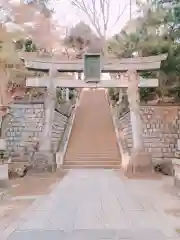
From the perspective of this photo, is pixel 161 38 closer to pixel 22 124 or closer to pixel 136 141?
pixel 136 141

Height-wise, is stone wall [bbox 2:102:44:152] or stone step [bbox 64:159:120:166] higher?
stone wall [bbox 2:102:44:152]

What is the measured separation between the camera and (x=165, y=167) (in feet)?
42.5

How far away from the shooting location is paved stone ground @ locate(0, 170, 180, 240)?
5.12 metres

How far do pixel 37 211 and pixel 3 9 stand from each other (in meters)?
14.0

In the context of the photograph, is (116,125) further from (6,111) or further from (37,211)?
(37,211)

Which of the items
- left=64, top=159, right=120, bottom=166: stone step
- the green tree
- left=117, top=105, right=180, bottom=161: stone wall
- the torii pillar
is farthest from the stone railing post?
the green tree

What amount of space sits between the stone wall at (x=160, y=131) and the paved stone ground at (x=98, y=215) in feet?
22.8

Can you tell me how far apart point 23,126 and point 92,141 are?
11.7ft

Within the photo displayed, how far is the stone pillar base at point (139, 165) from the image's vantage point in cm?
1273

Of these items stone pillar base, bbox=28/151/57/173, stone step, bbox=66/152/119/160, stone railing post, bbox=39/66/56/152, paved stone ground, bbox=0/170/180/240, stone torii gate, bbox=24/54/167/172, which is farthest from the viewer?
stone step, bbox=66/152/119/160

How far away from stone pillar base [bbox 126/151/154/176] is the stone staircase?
5.64 feet

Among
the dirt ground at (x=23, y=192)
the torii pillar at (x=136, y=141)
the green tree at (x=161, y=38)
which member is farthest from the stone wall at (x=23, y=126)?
the green tree at (x=161, y=38)

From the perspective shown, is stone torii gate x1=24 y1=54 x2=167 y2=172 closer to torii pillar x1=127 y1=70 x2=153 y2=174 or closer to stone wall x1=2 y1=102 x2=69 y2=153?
torii pillar x1=127 y1=70 x2=153 y2=174

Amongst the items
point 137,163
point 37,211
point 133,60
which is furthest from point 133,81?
point 37,211
